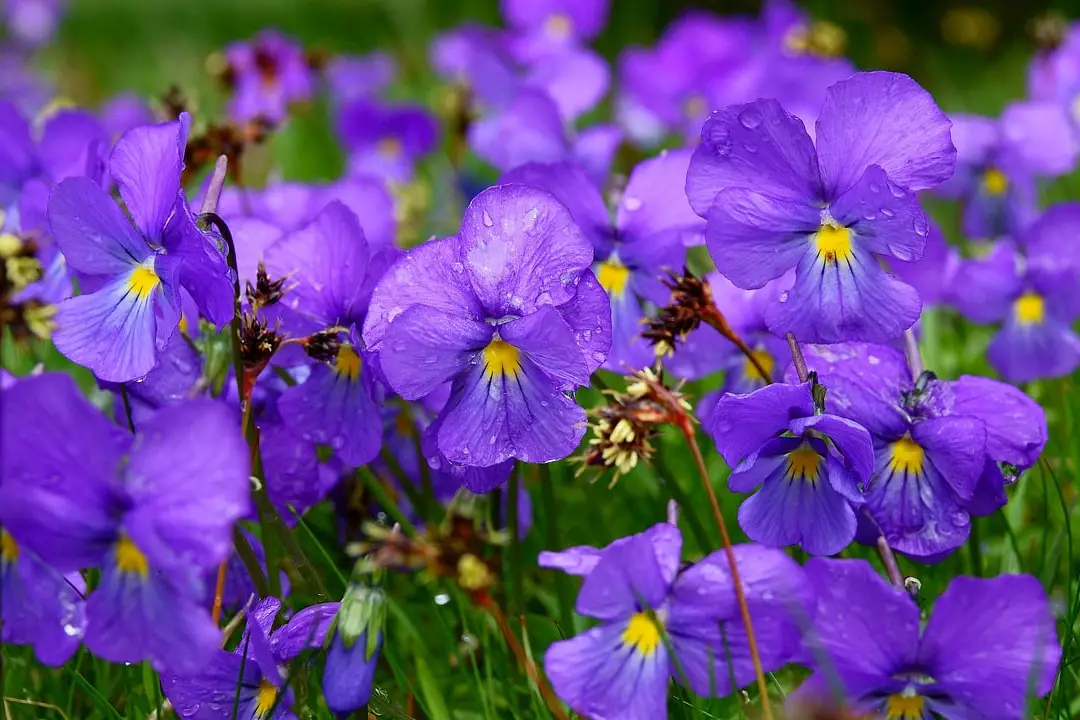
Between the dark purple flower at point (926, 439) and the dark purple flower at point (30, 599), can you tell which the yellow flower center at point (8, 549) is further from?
the dark purple flower at point (926, 439)

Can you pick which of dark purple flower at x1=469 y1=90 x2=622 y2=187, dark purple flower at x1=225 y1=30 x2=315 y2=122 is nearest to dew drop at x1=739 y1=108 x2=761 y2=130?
dark purple flower at x1=469 y1=90 x2=622 y2=187

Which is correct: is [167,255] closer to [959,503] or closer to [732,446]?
[732,446]

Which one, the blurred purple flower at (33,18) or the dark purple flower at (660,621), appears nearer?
the dark purple flower at (660,621)

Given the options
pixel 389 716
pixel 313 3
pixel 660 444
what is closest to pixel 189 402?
pixel 389 716

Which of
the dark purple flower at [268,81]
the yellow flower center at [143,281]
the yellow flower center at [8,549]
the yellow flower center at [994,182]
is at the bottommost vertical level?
the dark purple flower at [268,81]

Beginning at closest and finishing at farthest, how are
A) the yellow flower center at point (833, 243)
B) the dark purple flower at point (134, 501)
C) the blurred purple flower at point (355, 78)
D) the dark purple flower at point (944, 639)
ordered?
the dark purple flower at point (134, 501) < the dark purple flower at point (944, 639) < the yellow flower center at point (833, 243) < the blurred purple flower at point (355, 78)

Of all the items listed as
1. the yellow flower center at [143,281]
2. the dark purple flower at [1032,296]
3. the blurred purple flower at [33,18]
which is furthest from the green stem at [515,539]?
the blurred purple flower at [33,18]

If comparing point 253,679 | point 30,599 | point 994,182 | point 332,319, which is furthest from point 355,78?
point 30,599

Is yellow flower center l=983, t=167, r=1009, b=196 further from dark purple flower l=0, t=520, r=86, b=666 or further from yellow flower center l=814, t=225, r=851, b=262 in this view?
dark purple flower l=0, t=520, r=86, b=666
